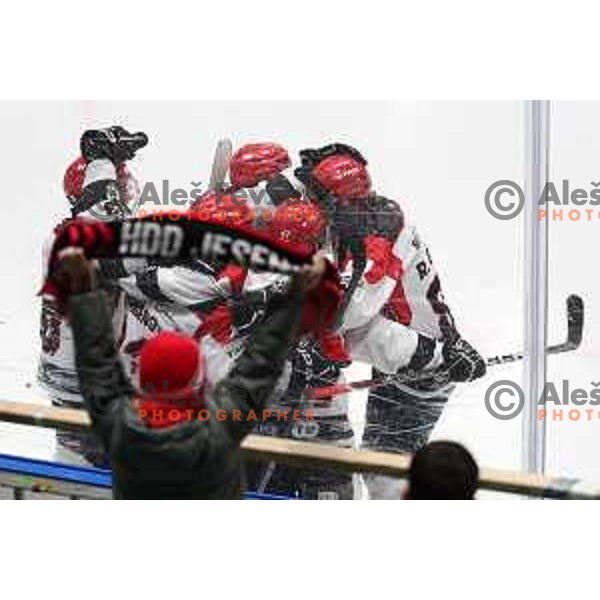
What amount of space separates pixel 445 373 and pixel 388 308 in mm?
266

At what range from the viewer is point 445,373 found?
3.19 meters

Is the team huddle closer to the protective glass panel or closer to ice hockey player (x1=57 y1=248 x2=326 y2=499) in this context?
the protective glass panel

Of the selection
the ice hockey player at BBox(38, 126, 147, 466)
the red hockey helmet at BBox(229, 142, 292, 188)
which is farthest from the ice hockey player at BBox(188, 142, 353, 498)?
the ice hockey player at BBox(38, 126, 147, 466)

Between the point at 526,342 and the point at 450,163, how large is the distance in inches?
23.0

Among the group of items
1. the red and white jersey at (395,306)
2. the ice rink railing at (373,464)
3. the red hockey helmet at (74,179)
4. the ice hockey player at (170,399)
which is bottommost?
the ice rink railing at (373,464)

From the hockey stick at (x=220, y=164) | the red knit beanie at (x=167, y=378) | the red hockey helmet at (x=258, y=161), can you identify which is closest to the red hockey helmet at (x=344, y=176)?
the red hockey helmet at (x=258, y=161)

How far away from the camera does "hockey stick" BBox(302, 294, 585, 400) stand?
3.06 m

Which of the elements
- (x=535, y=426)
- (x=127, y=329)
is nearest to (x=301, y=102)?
(x=127, y=329)

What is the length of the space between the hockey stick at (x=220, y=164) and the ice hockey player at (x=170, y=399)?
932 mm

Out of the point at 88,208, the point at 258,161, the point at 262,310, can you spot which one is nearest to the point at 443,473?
the point at 262,310

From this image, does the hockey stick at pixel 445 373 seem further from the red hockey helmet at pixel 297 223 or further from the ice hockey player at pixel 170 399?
the ice hockey player at pixel 170 399

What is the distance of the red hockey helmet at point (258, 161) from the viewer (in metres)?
3.17

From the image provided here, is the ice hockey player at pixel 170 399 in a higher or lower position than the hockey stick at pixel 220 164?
lower

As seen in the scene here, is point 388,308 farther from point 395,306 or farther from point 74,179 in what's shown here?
point 74,179
